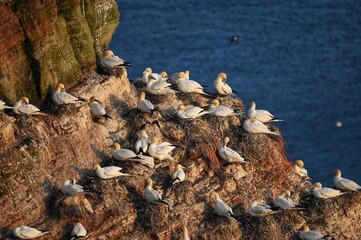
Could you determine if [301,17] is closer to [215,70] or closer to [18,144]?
[215,70]

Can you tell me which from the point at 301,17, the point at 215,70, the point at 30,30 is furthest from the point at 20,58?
the point at 301,17

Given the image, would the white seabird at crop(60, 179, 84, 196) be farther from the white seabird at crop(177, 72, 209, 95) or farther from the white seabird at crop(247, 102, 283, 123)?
the white seabird at crop(247, 102, 283, 123)

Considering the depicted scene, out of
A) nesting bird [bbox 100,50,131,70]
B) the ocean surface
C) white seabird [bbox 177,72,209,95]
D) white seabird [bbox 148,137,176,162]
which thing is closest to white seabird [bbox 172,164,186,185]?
white seabird [bbox 148,137,176,162]

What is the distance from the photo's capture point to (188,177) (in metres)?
31.7

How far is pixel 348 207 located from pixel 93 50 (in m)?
9.34

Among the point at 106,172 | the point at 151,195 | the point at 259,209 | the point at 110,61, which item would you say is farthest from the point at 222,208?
the point at 110,61

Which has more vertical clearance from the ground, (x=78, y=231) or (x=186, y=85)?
(x=186, y=85)

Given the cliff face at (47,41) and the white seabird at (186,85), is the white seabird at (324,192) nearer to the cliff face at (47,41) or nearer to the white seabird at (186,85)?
the white seabird at (186,85)

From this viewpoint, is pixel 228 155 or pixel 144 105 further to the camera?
pixel 228 155

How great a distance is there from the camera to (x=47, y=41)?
30359 mm

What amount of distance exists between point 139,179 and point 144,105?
241 cm

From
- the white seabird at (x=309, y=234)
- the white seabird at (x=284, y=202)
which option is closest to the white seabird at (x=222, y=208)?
the white seabird at (x=284, y=202)

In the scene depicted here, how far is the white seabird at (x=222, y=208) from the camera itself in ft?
102

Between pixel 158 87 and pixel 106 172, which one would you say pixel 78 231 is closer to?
pixel 106 172
